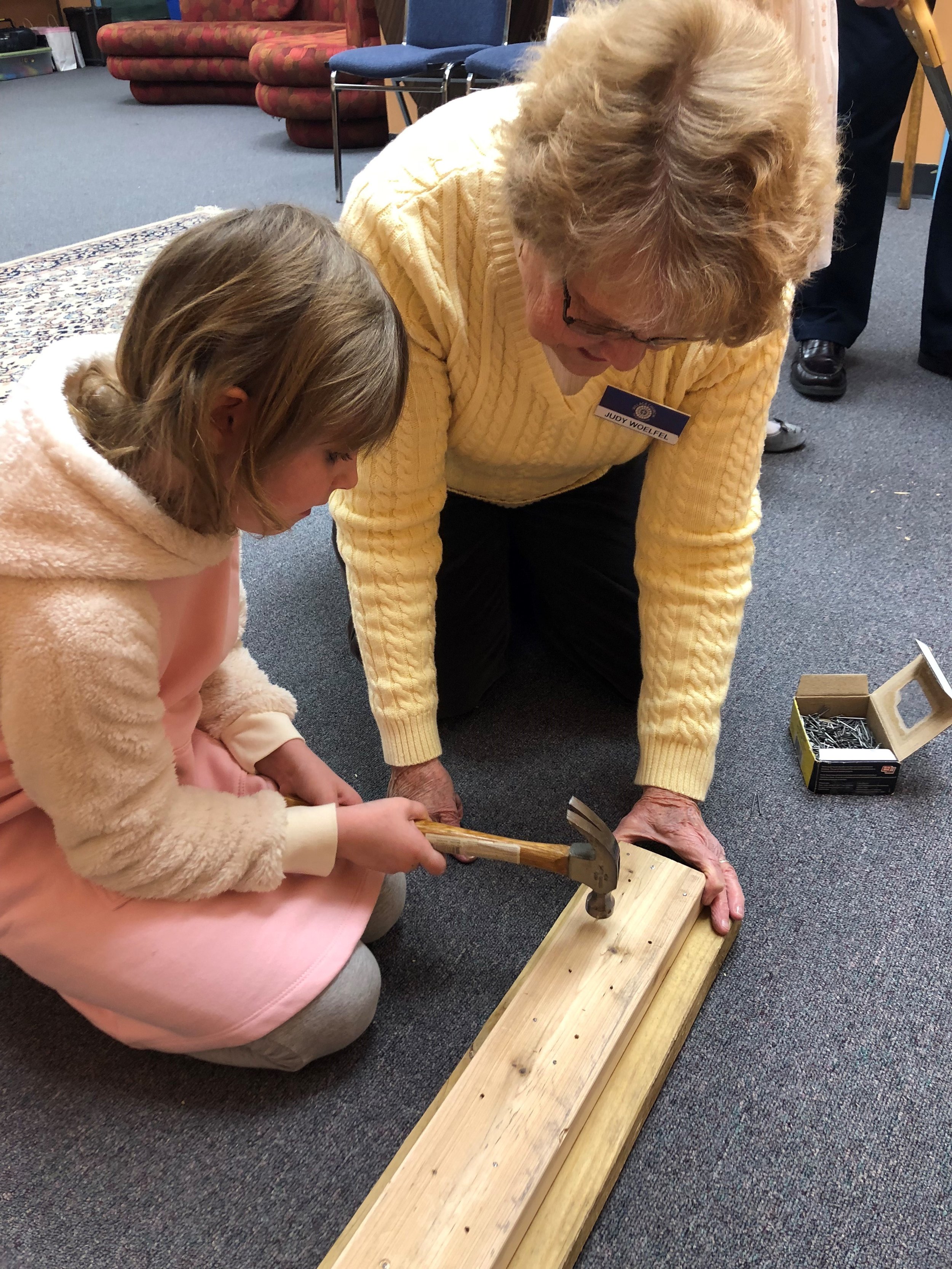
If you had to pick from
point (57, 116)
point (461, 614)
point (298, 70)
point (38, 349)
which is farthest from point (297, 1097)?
point (57, 116)

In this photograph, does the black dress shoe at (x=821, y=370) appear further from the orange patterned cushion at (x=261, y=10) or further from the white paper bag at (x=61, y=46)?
the white paper bag at (x=61, y=46)

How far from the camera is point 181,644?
1001mm

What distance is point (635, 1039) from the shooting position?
1032 mm

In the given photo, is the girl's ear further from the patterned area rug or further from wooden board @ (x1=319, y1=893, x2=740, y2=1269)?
the patterned area rug

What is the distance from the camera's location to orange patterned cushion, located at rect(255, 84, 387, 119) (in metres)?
4.71

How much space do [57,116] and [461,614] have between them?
6346mm

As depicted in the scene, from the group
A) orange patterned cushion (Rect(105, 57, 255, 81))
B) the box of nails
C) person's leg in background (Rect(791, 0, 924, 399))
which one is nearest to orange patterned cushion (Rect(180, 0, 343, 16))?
orange patterned cushion (Rect(105, 57, 255, 81))

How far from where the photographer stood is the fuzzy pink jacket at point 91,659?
776 mm

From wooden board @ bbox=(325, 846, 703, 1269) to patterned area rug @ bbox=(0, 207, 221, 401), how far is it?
2042 mm

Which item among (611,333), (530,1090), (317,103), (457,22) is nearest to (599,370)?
(611,333)

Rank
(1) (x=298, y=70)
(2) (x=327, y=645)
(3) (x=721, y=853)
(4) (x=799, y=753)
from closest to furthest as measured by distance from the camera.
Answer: (3) (x=721, y=853) → (4) (x=799, y=753) → (2) (x=327, y=645) → (1) (x=298, y=70)

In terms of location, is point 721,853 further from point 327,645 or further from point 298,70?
point 298,70

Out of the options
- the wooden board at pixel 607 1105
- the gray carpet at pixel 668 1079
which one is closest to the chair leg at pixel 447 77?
the gray carpet at pixel 668 1079

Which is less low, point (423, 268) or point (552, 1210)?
point (423, 268)
